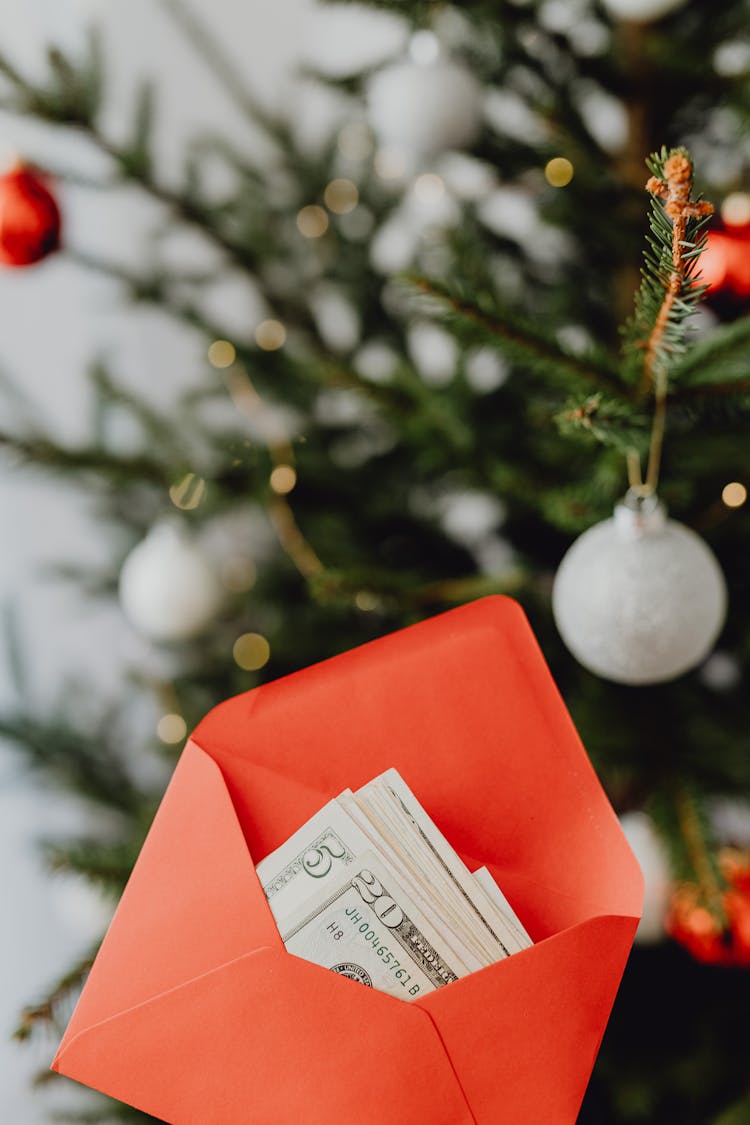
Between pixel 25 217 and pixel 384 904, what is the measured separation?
0.63m

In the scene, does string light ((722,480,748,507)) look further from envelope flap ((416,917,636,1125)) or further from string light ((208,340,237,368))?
string light ((208,340,237,368))

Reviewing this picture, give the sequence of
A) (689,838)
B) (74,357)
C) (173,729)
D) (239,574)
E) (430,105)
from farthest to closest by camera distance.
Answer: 1. (74,357)
2. (239,574)
3. (173,729)
4. (430,105)
5. (689,838)

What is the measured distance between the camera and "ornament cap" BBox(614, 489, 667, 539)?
474mm

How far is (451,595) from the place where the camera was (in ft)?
2.27

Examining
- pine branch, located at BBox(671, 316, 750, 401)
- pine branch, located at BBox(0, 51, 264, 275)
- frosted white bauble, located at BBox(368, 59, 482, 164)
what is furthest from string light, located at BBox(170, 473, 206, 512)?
pine branch, located at BBox(671, 316, 750, 401)

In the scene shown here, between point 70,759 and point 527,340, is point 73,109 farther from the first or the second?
point 70,759

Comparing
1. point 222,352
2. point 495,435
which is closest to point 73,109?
point 222,352

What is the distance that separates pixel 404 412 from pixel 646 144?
0.37 m

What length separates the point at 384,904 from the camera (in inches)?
15.0

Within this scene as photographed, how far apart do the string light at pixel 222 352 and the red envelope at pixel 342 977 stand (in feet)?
1.70

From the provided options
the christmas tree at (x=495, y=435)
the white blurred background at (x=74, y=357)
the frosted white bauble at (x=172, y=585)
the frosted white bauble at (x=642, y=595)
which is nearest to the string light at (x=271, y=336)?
the christmas tree at (x=495, y=435)

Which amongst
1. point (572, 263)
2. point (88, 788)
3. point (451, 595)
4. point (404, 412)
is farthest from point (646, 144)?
point (88, 788)

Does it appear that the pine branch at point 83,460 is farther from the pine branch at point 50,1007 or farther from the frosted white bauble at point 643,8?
the frosted white bauble at point 643,8

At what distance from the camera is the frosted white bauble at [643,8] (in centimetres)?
62
